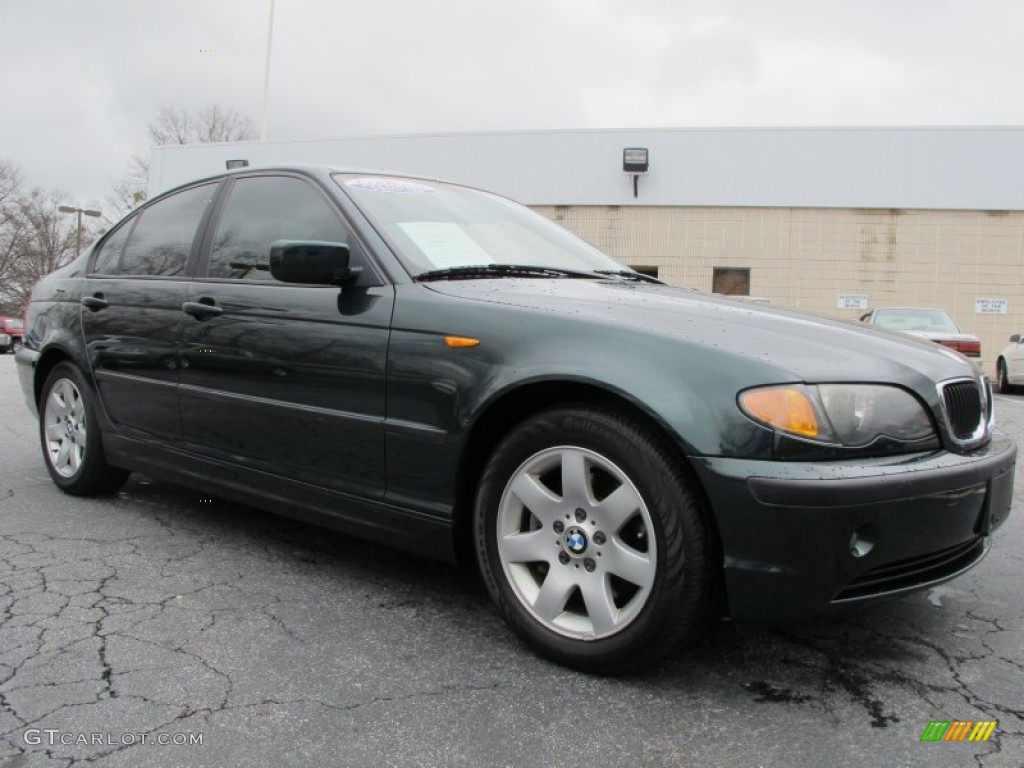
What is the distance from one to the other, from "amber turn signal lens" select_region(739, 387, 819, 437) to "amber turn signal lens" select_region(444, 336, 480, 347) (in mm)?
819

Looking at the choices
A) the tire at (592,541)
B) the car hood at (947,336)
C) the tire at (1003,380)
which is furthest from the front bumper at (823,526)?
the tire at (1003,380)

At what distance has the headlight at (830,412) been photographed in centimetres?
201

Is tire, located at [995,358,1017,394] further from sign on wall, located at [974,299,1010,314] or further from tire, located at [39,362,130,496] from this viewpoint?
tire, located at [39,362,130,496]

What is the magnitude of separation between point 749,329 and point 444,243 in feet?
3.89

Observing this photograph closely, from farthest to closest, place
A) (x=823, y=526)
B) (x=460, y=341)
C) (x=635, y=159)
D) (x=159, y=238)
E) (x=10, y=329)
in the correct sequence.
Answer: (x=10, y=329), (x=635, y=159), (x=159, y=238), (x=460, y=341), (x=823, y=526)

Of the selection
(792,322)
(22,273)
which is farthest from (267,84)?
(22,273)

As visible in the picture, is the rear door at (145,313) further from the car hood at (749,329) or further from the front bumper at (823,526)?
the front bumper at (823,526)

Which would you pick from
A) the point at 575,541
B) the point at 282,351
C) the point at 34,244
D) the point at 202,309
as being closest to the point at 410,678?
the point at 575,541

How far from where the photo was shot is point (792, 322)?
8.09 feet

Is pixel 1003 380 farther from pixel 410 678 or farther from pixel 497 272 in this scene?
pixel 410 678

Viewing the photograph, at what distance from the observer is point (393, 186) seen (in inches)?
129

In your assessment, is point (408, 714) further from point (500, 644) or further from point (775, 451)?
point (775, 451)

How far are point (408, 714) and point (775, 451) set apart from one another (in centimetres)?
111

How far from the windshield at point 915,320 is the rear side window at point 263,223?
10.5 m
